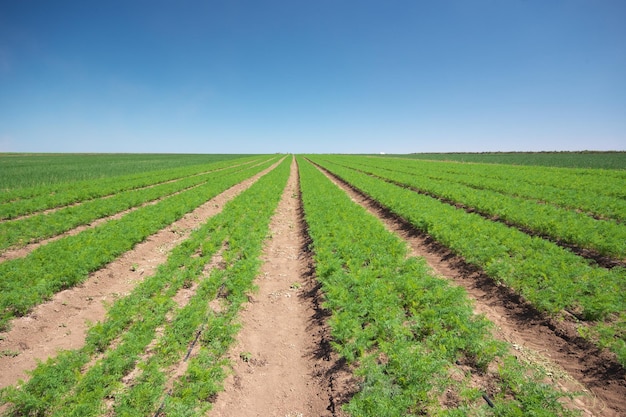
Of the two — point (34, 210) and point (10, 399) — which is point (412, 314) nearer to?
point (10, 399)

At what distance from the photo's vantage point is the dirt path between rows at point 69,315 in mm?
5289

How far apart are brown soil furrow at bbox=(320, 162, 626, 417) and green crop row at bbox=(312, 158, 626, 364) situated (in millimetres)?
271

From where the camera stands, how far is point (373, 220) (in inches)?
523

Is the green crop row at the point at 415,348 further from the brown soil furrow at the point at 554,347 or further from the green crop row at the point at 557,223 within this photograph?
the green crop row at the point at 557,223

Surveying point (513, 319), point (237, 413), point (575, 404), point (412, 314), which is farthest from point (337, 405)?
point (513, 319)

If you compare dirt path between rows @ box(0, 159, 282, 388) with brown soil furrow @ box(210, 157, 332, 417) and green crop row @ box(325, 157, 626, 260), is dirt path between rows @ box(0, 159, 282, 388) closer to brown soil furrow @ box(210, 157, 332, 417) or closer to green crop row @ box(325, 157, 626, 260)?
brown soil furrow @ box(210, 157, 332, 417)

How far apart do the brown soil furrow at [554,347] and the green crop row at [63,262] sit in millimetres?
11041

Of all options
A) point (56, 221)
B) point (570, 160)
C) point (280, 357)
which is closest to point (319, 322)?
point (280, 357)

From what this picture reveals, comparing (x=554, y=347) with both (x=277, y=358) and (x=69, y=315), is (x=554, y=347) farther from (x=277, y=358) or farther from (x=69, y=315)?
(x=69, y=315)

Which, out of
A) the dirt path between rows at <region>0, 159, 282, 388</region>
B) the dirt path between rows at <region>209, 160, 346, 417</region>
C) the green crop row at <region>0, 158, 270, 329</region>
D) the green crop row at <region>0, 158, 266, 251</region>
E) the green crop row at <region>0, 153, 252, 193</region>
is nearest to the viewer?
the dirt path between rows at <region>209, 160, 346, 417</region>

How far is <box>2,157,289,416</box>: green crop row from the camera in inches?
155

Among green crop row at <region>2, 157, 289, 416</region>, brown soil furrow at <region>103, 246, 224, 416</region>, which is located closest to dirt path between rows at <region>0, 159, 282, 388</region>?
green crop row at <region>2, 157, 289, 416</region>

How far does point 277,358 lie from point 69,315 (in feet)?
18.1

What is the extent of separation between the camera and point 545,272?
7.24 m
